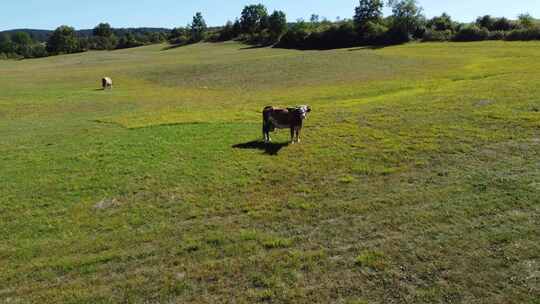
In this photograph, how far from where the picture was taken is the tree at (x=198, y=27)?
133800 mm

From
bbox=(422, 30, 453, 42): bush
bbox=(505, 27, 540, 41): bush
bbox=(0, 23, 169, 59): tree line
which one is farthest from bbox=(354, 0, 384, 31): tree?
bbox=(0, 23, 169, 59): tree line

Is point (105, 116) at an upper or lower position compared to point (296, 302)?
upper

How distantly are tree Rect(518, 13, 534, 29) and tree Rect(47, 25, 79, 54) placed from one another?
11819 centimetres

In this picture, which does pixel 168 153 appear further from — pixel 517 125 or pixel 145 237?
pixel 517 125

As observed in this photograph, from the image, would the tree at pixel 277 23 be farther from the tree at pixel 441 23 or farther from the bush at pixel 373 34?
the tree at pixel 441 23

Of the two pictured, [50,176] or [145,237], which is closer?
[145,237]

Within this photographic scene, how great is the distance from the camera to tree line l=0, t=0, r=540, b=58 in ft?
250

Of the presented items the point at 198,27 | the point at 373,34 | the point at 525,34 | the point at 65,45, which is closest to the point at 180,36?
the point at 198,27

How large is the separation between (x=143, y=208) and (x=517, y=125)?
14.6 meters

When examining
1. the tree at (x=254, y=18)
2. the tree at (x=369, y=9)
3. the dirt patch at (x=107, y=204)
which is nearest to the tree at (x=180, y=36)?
the tree at (x=254, y=18)

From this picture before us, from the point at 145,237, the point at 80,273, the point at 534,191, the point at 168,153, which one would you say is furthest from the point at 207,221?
the point at 534,191

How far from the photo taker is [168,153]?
1545cm

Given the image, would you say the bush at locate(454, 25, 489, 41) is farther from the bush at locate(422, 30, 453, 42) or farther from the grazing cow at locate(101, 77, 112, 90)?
the grazing cow at locate(101, 77, 112, 90)

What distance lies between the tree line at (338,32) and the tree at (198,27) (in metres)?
0.33
